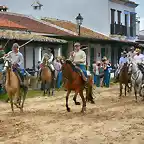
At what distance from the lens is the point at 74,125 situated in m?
11.5

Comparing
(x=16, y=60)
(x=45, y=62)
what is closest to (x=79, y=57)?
(x=16, y=60)

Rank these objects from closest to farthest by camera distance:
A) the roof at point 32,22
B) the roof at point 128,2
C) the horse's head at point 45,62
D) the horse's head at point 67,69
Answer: the horse's head at point 67,69 < the horse's head at point 45,62 < the roof at point 32,22 < the roof at point 128,2

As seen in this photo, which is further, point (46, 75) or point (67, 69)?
point (46, 75)

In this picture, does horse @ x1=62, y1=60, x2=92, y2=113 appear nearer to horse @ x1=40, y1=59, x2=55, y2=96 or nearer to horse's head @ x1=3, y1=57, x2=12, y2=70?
horse's head @ x1=3, y1=57, x2=12, y2=70

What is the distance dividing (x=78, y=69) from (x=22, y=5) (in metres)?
28.7

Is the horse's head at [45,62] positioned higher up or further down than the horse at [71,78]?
higher up

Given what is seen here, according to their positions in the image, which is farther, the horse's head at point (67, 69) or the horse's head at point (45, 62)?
the horse's head at point (45, 62)

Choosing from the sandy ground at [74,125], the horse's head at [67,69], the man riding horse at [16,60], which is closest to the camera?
the sandy ground at [74,125]

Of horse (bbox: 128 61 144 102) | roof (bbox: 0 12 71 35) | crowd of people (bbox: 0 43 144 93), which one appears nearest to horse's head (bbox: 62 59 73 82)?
crowd of people (bbox: 0 43 144 93)

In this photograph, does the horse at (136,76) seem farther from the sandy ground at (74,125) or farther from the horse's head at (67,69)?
the horse's head at (67,69)

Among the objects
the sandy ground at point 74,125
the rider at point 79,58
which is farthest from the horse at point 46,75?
the rider at point 79,58

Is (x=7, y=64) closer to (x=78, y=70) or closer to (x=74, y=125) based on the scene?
(x=78, y=70)

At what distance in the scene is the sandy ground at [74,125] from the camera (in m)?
9.65

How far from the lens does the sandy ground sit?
9648 millimetres
